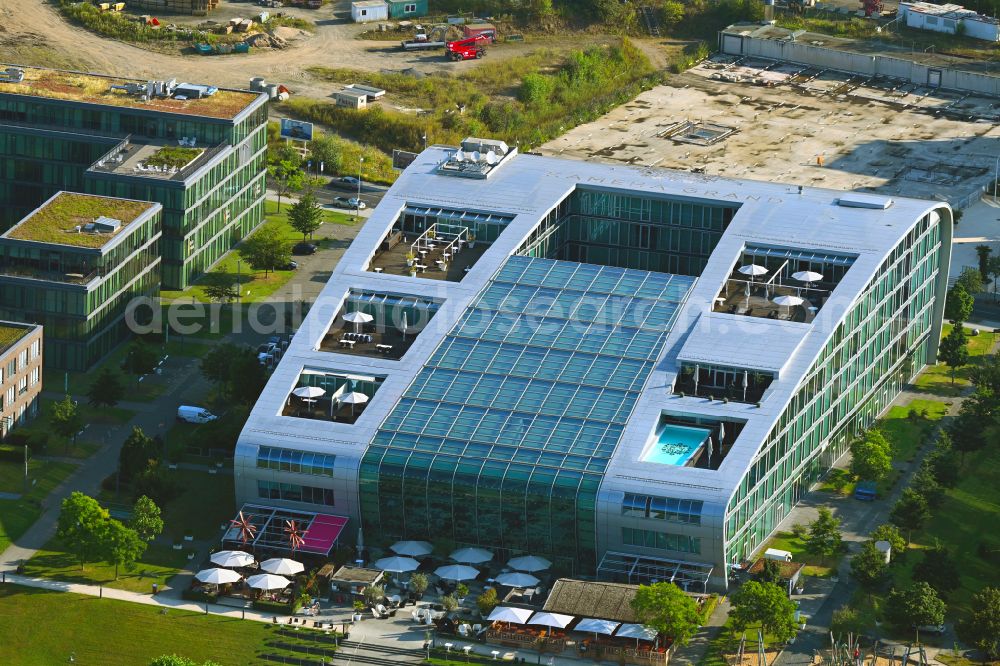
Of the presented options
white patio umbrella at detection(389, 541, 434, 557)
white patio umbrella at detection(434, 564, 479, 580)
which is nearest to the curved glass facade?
white patio umbrella at detection(389, 541, 434, 557)

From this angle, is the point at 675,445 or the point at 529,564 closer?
the point at 529,564

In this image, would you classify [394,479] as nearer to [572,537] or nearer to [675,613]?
[572,537]

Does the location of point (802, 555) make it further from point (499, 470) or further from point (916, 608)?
point (499, 470)

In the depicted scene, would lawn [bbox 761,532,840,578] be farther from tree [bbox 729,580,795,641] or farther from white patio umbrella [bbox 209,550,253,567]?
white patio umbrella [bbox 209,550,253,567]

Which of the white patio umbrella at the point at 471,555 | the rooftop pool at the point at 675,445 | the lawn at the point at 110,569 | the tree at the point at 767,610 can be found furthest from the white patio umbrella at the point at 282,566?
the tree at the point at 767,610

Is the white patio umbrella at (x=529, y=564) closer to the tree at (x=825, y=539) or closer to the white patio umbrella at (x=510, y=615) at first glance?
the white patio umbrella at (x=510, y=615)

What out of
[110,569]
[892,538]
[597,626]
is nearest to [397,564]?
[597,626]
